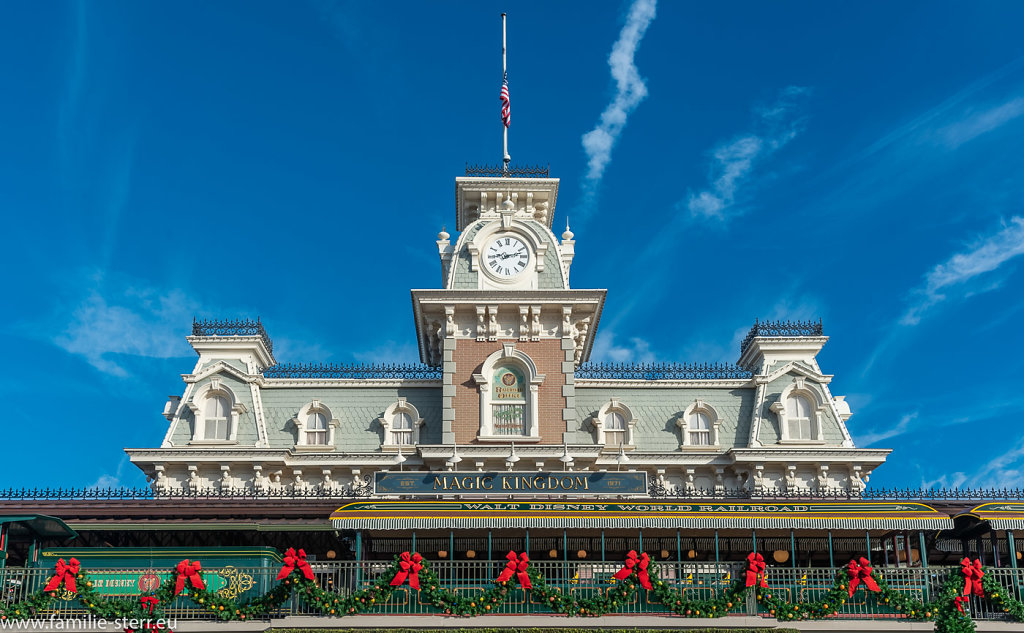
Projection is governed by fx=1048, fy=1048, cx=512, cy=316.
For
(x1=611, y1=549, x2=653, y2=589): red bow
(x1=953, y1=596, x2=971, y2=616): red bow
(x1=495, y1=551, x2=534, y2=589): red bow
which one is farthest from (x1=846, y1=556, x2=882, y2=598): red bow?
(x1=495, y1=551, x2=534, y2=589): red bow

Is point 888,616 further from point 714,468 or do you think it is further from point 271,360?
point 271,360

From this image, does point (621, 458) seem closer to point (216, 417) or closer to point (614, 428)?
point (614, 428)

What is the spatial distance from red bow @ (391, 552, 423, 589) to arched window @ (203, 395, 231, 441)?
610 inches

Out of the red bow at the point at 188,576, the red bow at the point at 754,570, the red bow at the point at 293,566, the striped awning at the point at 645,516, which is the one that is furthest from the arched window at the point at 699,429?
the red bow at the point at 188,576

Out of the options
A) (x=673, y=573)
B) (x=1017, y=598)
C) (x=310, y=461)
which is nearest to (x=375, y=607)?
(x=673, y=573)

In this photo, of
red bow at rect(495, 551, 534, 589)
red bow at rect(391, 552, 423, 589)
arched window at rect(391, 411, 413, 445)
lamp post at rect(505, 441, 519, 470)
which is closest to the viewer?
red bow at rect(391, 552, 423, 589)

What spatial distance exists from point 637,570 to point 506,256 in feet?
57.3

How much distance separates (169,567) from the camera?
2797cm

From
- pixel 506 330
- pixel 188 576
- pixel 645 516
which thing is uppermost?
Result: pixel 506 330

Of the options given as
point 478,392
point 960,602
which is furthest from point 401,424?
point 960,602

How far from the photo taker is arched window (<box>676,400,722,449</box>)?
4028 cm

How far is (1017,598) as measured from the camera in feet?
90.2

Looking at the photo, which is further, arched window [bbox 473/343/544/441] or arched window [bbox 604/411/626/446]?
arched window [bbox 604/411/626/446]

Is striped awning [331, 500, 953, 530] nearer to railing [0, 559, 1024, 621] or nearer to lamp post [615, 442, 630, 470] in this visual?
railing [0, 559, 1024, 621]
